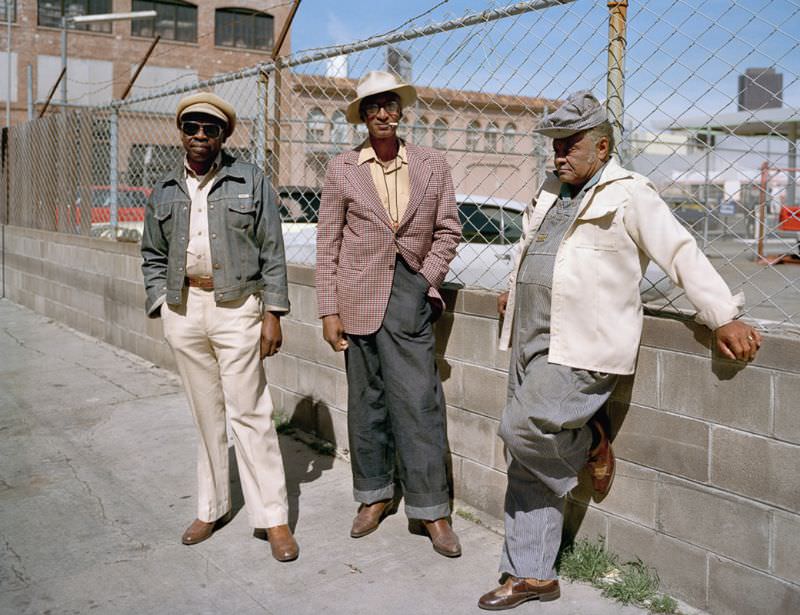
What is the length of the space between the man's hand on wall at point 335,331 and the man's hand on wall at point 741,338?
1.68m

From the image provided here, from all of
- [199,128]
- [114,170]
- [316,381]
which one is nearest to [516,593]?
[199,128]

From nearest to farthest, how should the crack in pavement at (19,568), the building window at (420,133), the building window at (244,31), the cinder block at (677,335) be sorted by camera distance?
1. the cinder block at (677,335)
2. the crack in pavement at (19,568)
3. the building window at (420,133)
4. the building window at (244,31)

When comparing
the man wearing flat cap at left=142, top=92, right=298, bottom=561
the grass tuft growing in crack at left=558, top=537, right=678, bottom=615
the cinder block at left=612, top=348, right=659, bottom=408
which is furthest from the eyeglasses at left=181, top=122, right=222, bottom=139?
the grass tuft growing in crack at left=558, top=537, right=678, bottom=615

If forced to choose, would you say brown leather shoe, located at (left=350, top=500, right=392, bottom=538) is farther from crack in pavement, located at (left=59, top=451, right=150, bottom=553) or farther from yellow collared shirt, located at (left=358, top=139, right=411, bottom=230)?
yellow collared shirt, located at (left=358, top=139, right=411, bottom=230)

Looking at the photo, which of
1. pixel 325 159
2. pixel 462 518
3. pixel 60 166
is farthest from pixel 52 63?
pixel 462 518

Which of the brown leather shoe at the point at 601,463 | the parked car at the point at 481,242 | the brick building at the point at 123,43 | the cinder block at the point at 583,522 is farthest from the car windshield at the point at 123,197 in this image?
the brick building at the point at 123,43

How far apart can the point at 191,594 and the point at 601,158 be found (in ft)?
7.55

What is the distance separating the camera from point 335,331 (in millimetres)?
3980

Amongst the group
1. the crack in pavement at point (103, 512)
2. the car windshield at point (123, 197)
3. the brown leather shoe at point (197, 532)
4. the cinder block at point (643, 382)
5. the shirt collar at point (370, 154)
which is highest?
the shirt collar at point (370, 154)

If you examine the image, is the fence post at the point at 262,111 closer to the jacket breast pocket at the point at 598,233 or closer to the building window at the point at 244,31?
the jacket breast pocket at the point at 598,233

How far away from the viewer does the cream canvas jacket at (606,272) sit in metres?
3.06

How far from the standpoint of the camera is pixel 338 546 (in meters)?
3.93

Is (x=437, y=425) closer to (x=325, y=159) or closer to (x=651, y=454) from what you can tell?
(x=651, y=454)

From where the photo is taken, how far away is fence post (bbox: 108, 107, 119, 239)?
839 cm
